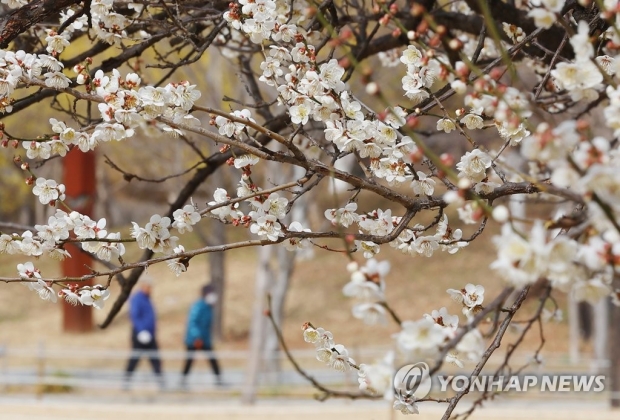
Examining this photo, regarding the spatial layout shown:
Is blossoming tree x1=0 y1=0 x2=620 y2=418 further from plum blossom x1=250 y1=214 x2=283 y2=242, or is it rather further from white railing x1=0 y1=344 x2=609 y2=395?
white railing x1=0 y1=344 x2=609 y2=395

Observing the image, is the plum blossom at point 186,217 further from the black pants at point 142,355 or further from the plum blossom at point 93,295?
the black pants at point 142,355

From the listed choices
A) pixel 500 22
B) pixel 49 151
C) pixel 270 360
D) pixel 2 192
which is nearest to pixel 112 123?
pixel 49 151

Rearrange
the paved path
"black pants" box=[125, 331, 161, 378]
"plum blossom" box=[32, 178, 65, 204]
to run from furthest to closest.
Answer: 1. "black pants" box=[125, 331, 161, 378]
2. the paved path
3. "plum blossom" box=[32, 178, 65, 204]

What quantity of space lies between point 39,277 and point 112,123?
2.16 feet

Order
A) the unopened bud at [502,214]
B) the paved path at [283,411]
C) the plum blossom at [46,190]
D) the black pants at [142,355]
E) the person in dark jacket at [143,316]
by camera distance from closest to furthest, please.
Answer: the unopened bud at [502,214], the plum blossom at [46,190], the paved path at [283,411], the black pants at [142,355], the person in dark jacket at [143,316]

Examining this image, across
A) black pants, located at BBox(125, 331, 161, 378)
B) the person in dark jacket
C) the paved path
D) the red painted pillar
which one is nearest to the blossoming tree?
the paved path

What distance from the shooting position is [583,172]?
131 centimetres

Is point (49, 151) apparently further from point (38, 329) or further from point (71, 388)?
point (38, 329)

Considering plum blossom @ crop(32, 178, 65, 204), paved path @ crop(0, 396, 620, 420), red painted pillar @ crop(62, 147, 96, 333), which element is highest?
red painted pillar @ crop(62, 147, 96, 333)

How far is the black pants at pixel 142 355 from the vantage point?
9.89 metres

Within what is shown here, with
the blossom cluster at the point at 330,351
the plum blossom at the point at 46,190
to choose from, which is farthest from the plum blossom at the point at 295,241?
the plum blossom at the point at 46,190

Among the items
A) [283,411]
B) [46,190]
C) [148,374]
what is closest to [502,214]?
[46,190]

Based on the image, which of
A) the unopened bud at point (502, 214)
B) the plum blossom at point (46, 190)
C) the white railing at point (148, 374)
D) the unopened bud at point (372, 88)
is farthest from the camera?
the white railing at point (148, 374)

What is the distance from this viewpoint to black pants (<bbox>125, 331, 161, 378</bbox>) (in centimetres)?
989
